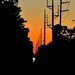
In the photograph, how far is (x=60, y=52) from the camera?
33.9 metres

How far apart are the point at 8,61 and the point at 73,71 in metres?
5.59

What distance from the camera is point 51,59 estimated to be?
1390 inches

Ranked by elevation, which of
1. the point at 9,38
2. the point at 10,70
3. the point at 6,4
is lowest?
the point at 10,70

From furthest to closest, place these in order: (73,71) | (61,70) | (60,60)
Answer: (60,60), (61,70), (73,71)

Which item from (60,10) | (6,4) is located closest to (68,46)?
(6,4)

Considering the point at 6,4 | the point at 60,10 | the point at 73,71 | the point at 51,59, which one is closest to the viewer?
the point at 73,71

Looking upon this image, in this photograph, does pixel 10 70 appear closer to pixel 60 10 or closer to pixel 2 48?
pixel 2 48

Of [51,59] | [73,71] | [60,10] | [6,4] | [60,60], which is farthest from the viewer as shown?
[60,10]

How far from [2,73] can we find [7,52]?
3.04 meters

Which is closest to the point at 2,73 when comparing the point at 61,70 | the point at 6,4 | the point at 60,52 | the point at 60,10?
the point at 61,70

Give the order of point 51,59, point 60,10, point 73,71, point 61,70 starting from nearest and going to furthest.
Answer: point 73,71
point 61,70
point 51,59
point 60,10

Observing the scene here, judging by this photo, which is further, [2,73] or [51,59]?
[51,59]

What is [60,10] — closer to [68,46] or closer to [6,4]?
[6,4]

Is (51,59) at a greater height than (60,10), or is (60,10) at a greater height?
(60,10)
